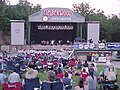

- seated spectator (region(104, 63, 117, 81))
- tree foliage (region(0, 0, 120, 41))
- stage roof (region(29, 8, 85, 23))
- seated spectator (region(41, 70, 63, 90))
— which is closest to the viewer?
seated spectator (region(41, 70, 63, 90))

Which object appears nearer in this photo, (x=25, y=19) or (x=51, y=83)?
(x=51, y=83)

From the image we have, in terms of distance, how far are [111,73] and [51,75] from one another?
204 inches

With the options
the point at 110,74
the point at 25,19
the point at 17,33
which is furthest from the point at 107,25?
the point at 110,74

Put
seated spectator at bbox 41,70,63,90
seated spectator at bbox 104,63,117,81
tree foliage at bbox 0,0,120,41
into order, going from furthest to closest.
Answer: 1. tree foliage at bbox 0,0,120,41
2. seated spectator at bbox 104,63,117,81
3. seated spectator at bbox 41,70,63,90

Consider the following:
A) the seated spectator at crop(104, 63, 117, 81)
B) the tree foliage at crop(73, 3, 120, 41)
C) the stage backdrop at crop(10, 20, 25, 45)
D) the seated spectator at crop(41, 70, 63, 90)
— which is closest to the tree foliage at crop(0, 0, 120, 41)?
the tree foliage at crop(73, 3, 120, 41)

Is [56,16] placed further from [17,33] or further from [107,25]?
[107,25]

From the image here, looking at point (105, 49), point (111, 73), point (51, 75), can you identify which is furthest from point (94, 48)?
point (51, 75)

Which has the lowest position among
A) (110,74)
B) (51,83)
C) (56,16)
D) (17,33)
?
(110,74)

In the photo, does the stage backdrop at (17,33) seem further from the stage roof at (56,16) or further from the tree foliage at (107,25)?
the tree foliage at (107,25)

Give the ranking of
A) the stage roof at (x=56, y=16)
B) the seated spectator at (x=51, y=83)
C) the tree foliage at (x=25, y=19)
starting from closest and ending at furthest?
1. the seated spectator at (x=51, y=83)
2. the stage roof at (x=56, y=16)
3. the tree foliage at (x=25, y=19)

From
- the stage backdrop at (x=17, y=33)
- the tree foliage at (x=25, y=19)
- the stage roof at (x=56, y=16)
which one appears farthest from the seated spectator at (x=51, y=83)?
the tree foliage at (x=25, y=19)

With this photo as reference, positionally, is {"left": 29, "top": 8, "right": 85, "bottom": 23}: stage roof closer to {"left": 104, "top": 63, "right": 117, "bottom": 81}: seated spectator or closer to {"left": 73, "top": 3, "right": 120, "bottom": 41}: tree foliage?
{"left": 73, "top": 3, "right": 120, "bottom": 41}: tree foliage

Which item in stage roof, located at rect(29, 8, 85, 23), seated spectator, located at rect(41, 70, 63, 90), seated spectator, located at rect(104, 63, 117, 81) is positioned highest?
stage roof, located at rect(29, 8, 85, 23)

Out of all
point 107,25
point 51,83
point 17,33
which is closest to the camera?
point 51,83
